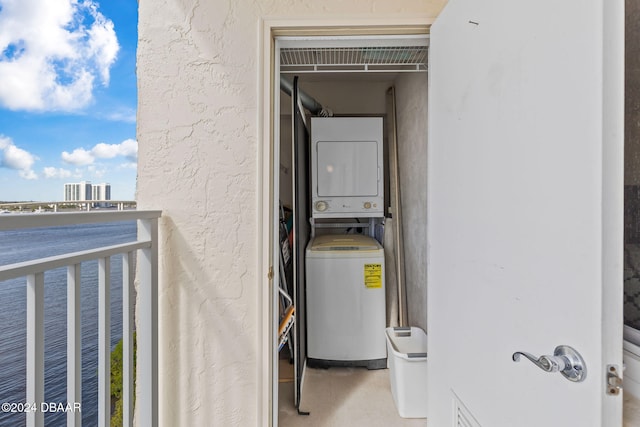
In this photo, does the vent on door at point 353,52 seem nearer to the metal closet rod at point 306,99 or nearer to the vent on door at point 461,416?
the metal closet rod at point 306,99

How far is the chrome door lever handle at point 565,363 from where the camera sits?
58 cm

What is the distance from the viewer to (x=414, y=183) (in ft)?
7.07

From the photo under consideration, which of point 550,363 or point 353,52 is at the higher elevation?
point 353,52

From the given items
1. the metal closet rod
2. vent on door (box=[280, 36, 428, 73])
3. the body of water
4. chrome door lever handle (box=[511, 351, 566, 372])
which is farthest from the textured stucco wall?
the body of water

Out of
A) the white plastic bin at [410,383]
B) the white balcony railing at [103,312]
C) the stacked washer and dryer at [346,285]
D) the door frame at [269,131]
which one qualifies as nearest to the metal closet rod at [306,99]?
the stacked washer and dryer at [346,285]

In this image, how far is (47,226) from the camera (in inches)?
31.4

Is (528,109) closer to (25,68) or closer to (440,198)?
(440,198)

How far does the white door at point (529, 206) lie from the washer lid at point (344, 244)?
3.42ft

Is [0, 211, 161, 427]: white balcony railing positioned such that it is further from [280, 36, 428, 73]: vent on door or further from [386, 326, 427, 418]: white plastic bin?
[386, 326, 427, 418]: white plastic bin

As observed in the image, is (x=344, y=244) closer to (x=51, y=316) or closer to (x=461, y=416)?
(x=461, y=416)

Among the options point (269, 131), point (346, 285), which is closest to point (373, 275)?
point (346, 285)

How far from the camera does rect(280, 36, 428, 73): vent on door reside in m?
1.34

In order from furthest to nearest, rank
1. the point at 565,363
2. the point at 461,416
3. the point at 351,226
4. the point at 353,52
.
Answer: the point at 351,226
the point at 353,52
the point at 461,416
the point at 565,363

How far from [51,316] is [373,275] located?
1.82m
